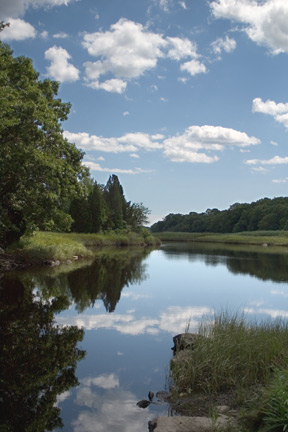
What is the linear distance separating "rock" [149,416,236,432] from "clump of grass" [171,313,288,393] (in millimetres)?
1337

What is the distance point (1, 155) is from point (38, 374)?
1433 cm

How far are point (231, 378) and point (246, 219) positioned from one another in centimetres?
14789

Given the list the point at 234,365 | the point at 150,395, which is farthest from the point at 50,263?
the point at 234,365

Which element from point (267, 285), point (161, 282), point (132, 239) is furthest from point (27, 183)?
point (132, 239)

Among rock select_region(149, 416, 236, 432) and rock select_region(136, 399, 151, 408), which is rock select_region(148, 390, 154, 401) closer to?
rock select_region(136, 399, 151, 408)

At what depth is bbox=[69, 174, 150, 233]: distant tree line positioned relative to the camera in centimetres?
6322

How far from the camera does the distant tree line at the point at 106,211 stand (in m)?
63.2

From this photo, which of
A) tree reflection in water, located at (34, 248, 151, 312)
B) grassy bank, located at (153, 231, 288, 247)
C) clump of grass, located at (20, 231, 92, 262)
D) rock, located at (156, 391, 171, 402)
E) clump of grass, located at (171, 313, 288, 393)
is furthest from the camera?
grassy bank, located at (153, 231, 288, 247)

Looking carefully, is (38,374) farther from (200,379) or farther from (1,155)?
(1,155)

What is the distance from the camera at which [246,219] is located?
150125mm

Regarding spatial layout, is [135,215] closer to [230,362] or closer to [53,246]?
[53,246]

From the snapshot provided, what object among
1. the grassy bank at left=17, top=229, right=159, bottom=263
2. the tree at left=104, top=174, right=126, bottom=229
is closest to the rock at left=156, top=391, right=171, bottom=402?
the grassy bank at left=17, top=229, right=159, bottom=263

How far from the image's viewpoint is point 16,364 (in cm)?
802

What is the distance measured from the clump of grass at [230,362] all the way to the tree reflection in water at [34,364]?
2.20m
